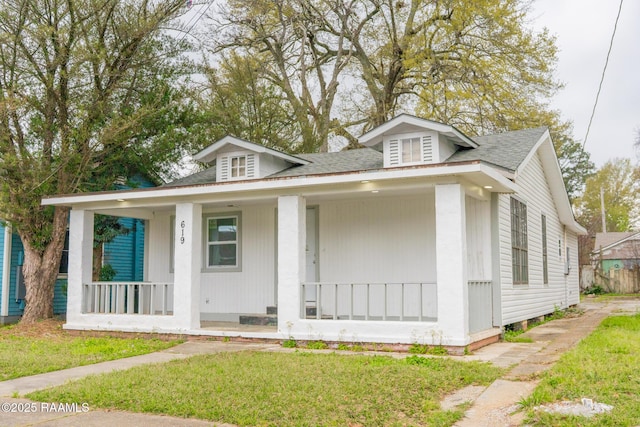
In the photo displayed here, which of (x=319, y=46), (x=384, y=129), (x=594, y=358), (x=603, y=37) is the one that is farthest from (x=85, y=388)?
(x=319, y=46)

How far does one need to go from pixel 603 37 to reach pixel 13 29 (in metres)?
12.0

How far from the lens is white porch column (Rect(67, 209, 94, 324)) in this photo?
1196 cm

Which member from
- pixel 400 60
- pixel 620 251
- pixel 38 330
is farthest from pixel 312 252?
pixel 620 251

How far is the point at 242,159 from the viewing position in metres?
12.8

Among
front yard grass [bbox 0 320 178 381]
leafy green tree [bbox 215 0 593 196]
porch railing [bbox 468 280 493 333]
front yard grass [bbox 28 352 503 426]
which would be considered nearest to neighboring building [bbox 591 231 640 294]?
leafy green tree [bbox 215 0 593 196]

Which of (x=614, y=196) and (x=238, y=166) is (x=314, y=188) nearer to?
(x=238, y=166)

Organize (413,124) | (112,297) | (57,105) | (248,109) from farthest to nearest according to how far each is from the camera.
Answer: (248,109)
(57,105)
(112,297)
(413,124)

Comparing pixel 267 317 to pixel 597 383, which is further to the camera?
pixel 267 317

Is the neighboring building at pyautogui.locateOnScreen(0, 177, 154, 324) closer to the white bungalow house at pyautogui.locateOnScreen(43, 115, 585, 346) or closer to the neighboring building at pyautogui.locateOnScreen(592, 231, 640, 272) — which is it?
the white bungalow house at pyautogui.locateOnScreen(43, 115, 585, 346)

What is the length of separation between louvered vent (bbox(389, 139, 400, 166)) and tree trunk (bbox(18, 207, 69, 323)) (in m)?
7.43

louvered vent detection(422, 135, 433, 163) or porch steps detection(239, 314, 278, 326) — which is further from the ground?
louvered vent detection(422, 135, 433, 163)

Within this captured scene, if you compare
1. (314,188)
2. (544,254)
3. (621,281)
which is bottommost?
(621,281)

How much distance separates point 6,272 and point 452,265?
10854 mm

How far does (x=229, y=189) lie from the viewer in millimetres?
10609
